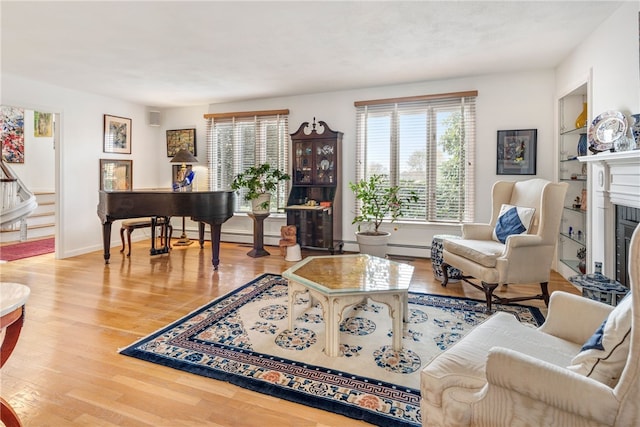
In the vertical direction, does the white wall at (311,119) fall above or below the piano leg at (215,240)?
above

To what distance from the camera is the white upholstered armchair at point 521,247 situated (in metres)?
2.93

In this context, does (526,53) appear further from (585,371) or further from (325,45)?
(585,371)

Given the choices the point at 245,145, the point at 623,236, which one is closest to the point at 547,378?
the point at 623,236

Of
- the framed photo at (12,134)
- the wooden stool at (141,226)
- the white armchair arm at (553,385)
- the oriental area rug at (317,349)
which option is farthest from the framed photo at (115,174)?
the white armchair arm at (553,385)

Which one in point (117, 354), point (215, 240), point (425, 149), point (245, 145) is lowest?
point (117, 354)

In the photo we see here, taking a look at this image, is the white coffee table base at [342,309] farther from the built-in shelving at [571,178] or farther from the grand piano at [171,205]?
the built-in shelving at [571,178]

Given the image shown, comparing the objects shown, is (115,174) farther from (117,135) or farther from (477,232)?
(477,232)

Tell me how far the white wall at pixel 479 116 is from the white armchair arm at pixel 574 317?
3307 millimetres

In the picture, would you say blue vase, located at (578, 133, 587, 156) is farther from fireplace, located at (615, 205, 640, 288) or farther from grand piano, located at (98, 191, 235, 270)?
grand piano, located at (98, 191, 235, 270)

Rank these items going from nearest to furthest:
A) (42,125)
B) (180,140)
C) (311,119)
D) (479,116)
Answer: (479,116) < (311,119) < (180,140) < (42,125)

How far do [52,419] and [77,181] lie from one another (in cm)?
466

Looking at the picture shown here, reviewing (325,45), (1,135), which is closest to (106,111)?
(1,135)

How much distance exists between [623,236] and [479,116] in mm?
2369

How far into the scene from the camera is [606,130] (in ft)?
9.45
